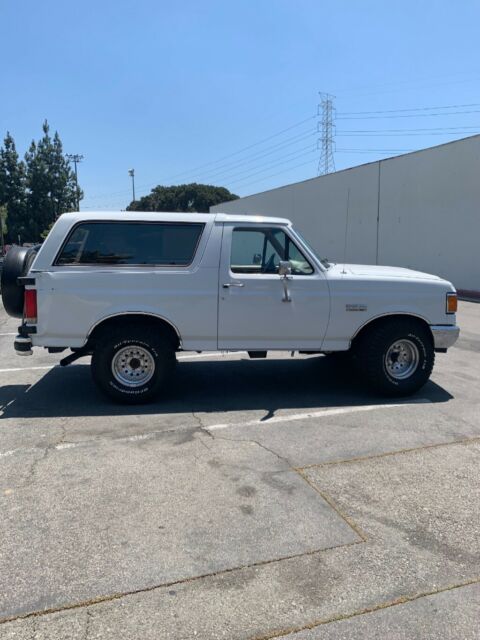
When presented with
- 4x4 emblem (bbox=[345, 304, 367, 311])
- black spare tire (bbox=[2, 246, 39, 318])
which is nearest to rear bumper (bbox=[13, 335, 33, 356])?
black spare tire (bbox=[2, 246, 39, 318])

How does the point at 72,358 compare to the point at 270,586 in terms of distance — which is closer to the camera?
the point at 270,586

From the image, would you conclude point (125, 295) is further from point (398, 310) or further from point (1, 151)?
point (1, 151)

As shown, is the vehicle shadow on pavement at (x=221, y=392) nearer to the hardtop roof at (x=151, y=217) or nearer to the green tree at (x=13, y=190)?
the hardtop roof at (x=151, y=217)

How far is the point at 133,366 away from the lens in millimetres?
5820

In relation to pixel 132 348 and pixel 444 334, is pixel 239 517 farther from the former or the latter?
pixel 444 334

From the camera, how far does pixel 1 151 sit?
5600 cm

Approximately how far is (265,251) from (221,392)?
1.74m

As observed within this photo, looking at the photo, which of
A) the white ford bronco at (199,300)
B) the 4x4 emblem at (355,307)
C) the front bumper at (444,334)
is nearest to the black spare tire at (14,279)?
the white ford bronco at (199,300)

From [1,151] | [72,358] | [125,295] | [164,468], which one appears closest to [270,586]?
[164,468]

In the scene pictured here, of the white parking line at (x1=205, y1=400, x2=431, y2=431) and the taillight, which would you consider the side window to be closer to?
the white parking line at (x1=205, y1=400, x2=431, y2=431)

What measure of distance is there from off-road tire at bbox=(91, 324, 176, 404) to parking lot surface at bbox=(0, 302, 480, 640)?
18cm

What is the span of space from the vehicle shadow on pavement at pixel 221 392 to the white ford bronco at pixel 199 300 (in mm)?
287

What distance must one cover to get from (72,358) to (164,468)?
2311 mm

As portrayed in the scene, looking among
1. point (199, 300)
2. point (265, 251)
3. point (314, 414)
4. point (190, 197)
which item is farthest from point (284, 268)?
point (190, 197)
